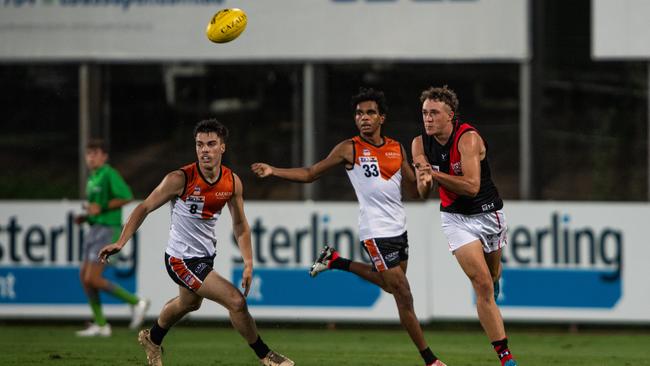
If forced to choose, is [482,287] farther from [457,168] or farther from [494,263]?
[457,168]

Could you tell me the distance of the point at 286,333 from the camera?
45.9 ft

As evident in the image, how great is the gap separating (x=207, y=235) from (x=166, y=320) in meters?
0.73

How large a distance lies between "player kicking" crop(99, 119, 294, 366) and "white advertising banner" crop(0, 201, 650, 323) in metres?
4.18

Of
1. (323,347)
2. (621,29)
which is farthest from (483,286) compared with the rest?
(621,29)

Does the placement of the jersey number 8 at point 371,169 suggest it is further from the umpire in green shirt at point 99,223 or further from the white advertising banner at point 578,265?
the umpire in green shirt at point 99,223

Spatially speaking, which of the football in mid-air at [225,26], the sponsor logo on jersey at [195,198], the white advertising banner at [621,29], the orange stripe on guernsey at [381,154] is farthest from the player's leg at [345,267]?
the white advertising banner at [621,29]

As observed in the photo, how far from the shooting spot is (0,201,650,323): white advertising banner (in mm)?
13680

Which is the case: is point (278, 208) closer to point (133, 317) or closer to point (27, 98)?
point (133, 317)

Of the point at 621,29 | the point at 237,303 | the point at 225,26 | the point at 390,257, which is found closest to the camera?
the point at 237,303

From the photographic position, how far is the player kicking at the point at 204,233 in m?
9.69

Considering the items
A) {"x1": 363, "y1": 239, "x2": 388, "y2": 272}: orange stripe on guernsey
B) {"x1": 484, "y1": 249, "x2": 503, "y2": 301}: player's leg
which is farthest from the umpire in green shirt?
{"x1": 484, "y1": 249, "x2": 503, "y2": 301}: player's leg

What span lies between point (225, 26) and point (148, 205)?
2.50 metres

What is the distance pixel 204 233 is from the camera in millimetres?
9914

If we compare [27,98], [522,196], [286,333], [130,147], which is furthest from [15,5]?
[522,196]
